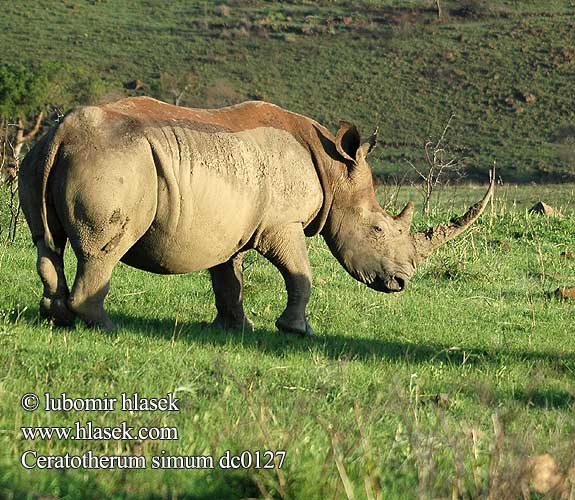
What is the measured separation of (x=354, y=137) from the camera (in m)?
9.53

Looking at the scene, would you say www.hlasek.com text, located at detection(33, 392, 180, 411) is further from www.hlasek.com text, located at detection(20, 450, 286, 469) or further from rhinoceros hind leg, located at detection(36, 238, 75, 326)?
rhinoceros hind leg, located at detection(36, 238, 75, 326)

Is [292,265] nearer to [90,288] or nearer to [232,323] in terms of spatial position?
[232,323]

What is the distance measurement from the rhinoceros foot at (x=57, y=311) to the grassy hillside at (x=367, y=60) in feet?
130

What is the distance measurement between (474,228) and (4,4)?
209ft

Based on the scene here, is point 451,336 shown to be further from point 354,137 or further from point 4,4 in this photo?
point 4,4

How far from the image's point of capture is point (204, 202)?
8102 mm

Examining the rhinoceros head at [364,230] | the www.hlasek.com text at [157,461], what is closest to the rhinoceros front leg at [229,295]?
the rhinoceros head at [364,230]

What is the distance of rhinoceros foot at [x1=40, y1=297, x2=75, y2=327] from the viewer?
26.0 feet

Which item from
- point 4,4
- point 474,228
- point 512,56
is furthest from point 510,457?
point 4,4

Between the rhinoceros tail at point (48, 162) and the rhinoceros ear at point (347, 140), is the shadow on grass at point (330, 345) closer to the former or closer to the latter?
Result: the rhinoceros tail at point (48, 162)

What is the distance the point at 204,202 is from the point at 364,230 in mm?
1986

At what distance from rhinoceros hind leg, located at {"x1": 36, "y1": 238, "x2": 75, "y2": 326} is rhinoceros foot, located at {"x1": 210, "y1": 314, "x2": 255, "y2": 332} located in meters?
1.61

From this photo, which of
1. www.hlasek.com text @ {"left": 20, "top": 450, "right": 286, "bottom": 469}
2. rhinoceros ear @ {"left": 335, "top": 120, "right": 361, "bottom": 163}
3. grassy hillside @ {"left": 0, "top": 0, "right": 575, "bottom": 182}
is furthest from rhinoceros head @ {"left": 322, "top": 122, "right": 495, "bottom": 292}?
grassy hillside @ {"left": 0, "top": 0, "right": 575, "bottom": 182}

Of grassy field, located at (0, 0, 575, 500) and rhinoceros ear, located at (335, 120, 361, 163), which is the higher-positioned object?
rhinoceros ear, located at (335, 120, 361, 163)
